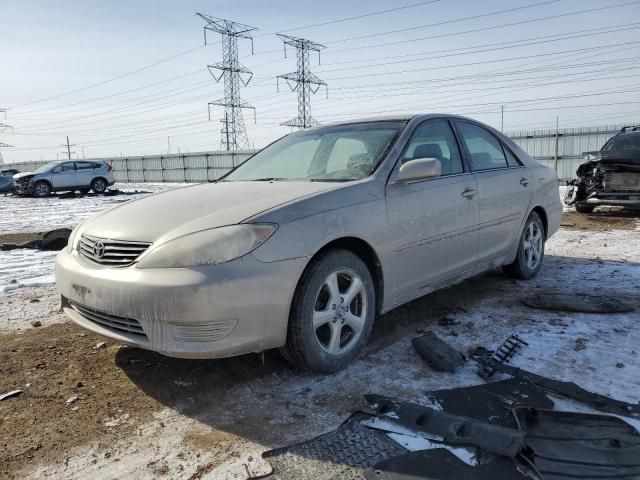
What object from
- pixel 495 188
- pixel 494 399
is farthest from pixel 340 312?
Answer: pixel 495 188

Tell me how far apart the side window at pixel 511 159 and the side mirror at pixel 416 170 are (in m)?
1.77

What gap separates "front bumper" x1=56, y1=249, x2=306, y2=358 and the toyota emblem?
0.14m

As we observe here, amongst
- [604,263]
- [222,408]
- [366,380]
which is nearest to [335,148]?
[366,380]

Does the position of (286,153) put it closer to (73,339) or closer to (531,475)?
(73,339)

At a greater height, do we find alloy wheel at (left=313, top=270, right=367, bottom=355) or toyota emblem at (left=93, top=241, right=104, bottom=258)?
toyota emblem at (left=93, top=241, right=104, bottom=258)

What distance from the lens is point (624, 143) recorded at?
1039 cm

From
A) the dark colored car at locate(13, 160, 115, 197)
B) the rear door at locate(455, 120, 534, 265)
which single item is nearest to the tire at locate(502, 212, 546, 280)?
the rear door at locate(455, 120, 534, 265)

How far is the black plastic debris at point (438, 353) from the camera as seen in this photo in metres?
3.14

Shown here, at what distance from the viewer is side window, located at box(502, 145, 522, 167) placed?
Result: 4.95 meters

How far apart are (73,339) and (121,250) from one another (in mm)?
1373

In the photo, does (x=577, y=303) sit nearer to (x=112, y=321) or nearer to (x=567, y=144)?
(x=112, y=321)

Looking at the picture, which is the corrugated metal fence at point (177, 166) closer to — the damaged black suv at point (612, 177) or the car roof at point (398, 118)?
the damaged black suv at point (612, 177)

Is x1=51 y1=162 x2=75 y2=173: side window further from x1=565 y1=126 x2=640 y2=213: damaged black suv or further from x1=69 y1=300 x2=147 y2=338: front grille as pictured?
x1=69 y1=300 x2=147 y2=338: front grille

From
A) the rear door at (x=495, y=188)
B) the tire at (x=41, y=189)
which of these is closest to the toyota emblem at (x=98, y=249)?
the rear door at (x=495, y=188)
